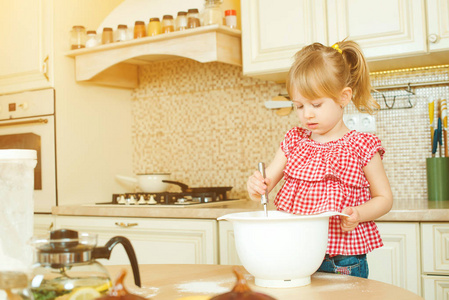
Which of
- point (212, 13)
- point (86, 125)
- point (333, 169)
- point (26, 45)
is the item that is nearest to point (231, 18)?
point (212, 13)

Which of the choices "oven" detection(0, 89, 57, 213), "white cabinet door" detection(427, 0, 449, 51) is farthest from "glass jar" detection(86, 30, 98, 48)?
"white cabinet door" detection(427, 0, 449, 51)

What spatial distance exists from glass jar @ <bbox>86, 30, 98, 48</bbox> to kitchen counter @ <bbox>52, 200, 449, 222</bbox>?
2.57ft

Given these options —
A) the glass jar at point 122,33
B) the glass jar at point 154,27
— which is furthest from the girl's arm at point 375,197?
the glass jar at point 122,33

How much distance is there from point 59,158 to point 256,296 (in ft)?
7.23

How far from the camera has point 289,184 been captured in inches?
50.0

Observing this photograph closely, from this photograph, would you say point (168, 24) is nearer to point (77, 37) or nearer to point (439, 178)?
point (77, 37)

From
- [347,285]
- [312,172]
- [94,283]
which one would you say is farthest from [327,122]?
[94,283]


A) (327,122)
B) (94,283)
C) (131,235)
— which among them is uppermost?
(327,122)

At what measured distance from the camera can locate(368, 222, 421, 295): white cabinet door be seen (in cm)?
179

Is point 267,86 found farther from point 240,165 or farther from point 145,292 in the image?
point 145,292

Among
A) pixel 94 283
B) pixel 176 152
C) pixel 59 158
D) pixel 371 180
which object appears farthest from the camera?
pixel 176 152

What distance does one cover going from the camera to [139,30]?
8.32ft

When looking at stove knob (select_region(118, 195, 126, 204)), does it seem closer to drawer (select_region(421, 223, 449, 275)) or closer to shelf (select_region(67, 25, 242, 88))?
shelf (select_region(67, 25, 242, 88))

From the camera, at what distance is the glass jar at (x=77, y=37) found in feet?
8.69
